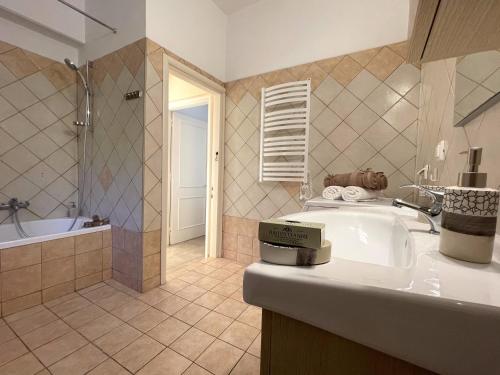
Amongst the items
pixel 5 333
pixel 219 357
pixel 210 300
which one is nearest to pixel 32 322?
pixel 5 333

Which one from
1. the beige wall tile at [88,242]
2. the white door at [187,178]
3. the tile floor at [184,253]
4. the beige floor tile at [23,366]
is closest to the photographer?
the beige floor tile at [23,366]

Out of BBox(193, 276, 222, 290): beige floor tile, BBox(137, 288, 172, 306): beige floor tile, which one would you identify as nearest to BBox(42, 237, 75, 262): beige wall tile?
BBox(137, 288, 172, 306): beige floor tile

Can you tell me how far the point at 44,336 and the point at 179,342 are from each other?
756 mm

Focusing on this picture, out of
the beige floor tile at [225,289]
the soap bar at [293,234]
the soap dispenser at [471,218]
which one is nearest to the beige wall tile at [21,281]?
the beige floor tile at [225,289]

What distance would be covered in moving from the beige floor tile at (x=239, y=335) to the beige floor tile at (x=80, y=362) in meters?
0.62

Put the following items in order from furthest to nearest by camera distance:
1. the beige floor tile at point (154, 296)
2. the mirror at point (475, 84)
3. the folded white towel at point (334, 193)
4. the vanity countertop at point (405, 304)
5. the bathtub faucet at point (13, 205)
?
the bathtub faucet at point (13, 205) < the beige floor tile at point (154, 296) < the folded white towel at point (334, 193) < the mirror at point (475, 84) < the vanity countertop at point (405, 304)

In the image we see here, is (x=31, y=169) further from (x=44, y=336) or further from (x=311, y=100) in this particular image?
(x=311, y=100)

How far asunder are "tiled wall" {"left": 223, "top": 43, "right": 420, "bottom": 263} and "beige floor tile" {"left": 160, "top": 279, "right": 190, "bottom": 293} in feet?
2.14

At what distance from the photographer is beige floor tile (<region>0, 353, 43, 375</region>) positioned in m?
1.00

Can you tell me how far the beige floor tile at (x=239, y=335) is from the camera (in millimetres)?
1226

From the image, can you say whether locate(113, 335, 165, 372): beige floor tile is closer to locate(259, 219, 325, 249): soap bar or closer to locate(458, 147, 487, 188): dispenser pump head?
locate(259, 219, 325, 249): soap bar

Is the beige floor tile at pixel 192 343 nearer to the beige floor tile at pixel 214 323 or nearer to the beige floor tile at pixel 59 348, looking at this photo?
the beige floor tile at pixel 214 323

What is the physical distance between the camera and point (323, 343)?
33 centimetres

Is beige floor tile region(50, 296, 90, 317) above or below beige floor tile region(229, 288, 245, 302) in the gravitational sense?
above
